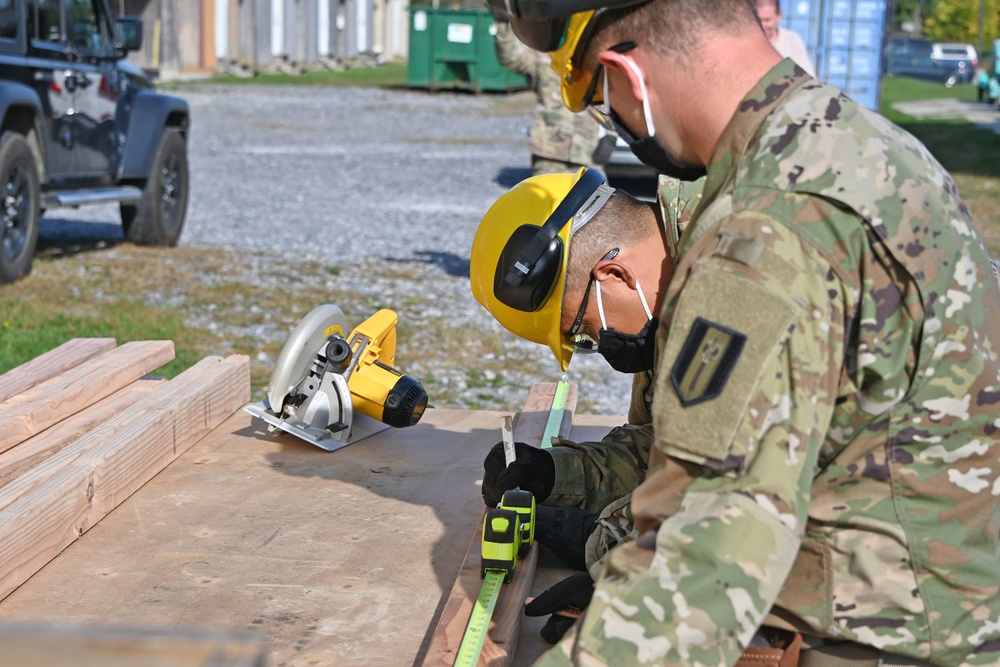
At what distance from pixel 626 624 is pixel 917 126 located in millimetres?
26442

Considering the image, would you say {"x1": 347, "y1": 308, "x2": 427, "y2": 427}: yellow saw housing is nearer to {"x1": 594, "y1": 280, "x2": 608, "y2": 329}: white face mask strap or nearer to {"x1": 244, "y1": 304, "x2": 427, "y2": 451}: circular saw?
{"x1": 244, "y1": 304, "x2": 427, "y2": 451}: circular saw

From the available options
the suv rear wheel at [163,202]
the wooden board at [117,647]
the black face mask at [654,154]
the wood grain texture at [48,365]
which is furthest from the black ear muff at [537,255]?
the suv rear wheel at [163,202]

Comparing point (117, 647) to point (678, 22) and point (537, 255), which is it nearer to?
point (678, 22)

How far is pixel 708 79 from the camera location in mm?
1713

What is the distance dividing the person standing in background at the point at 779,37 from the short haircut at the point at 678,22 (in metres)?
3.33

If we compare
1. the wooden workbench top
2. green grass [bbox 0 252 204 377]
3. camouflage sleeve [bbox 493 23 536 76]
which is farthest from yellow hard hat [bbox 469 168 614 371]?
camouflage sleeve [bbox 493 23 536 76]

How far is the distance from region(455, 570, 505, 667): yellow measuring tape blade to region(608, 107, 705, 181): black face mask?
3.05ft

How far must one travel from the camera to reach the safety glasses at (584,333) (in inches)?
102

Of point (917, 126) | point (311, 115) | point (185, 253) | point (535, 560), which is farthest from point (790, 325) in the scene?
point (917, 126)

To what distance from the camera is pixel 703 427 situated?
1517 mm

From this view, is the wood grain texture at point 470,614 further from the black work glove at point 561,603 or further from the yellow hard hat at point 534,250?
the yellow hard hat at point 534,250

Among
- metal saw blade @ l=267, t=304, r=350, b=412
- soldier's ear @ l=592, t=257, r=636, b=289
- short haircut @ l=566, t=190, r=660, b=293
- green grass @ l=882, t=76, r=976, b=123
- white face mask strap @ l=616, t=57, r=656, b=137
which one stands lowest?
metal saw blade @ l=267, t=304, r=350, b=412

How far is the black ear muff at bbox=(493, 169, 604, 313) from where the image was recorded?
2602mm

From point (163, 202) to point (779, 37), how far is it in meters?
6.15
